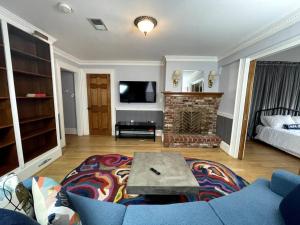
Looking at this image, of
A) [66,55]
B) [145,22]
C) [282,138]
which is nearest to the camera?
[145,22]

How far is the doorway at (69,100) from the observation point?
14.8ft

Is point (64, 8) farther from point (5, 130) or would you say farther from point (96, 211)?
point (96, 211)

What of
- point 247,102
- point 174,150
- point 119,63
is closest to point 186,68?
point 247,102

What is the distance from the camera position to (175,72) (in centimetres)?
387

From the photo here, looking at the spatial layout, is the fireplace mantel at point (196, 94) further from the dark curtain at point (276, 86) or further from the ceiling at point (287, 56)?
the ceiling at point (287, 56)

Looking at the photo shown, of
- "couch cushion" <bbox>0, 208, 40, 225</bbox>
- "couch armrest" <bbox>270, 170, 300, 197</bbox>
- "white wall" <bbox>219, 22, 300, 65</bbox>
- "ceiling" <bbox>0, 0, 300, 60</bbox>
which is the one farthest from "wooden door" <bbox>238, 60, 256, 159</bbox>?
"couch cushion" <bbox>0, 208, 40, 225</bbox>

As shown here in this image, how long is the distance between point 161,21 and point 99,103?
3274mm

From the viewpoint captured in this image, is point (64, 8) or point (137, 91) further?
point (137, 91)

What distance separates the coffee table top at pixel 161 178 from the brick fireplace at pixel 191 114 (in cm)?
181

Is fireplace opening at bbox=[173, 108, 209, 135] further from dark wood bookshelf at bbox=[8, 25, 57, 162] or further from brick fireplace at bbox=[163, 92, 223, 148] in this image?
dark wood bookshelf at bbox=[8, 25, 57, 162]

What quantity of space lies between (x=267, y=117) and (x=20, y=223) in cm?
507

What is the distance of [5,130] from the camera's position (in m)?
2.12

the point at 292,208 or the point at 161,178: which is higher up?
the point at 292,208

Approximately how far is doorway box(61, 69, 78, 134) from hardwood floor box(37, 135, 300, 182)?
49cm
